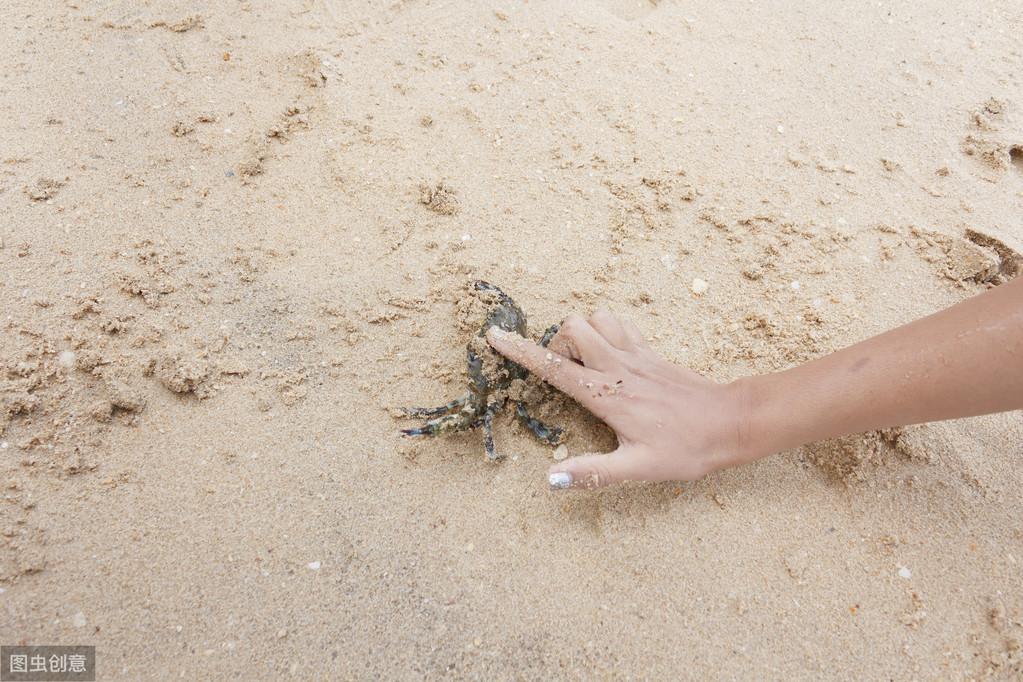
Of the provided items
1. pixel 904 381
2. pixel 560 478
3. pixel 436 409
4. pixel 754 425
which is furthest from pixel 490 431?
pixel 904 381

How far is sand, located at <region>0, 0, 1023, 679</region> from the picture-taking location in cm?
165

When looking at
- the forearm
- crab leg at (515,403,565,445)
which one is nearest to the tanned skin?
the forearm

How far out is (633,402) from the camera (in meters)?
1.76

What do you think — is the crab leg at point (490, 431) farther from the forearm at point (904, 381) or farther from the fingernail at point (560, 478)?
the forearm at point (904, 381)

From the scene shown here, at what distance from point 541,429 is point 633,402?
29cm

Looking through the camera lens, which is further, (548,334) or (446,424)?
(548,334)

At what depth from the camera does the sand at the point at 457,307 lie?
1.65 metres

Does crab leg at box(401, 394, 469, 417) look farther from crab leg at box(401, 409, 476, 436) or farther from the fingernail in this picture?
the fingernail

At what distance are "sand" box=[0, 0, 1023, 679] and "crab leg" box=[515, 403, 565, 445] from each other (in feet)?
0.13

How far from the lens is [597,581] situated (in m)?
1.70

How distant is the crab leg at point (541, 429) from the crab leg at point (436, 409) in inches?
6.5

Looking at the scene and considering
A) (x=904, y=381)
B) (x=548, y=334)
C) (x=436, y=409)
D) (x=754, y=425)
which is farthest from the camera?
(x=548, y=334)

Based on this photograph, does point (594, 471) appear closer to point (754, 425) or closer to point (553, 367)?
point (553, 367)

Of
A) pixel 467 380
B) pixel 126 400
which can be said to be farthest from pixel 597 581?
pixel 126 400
